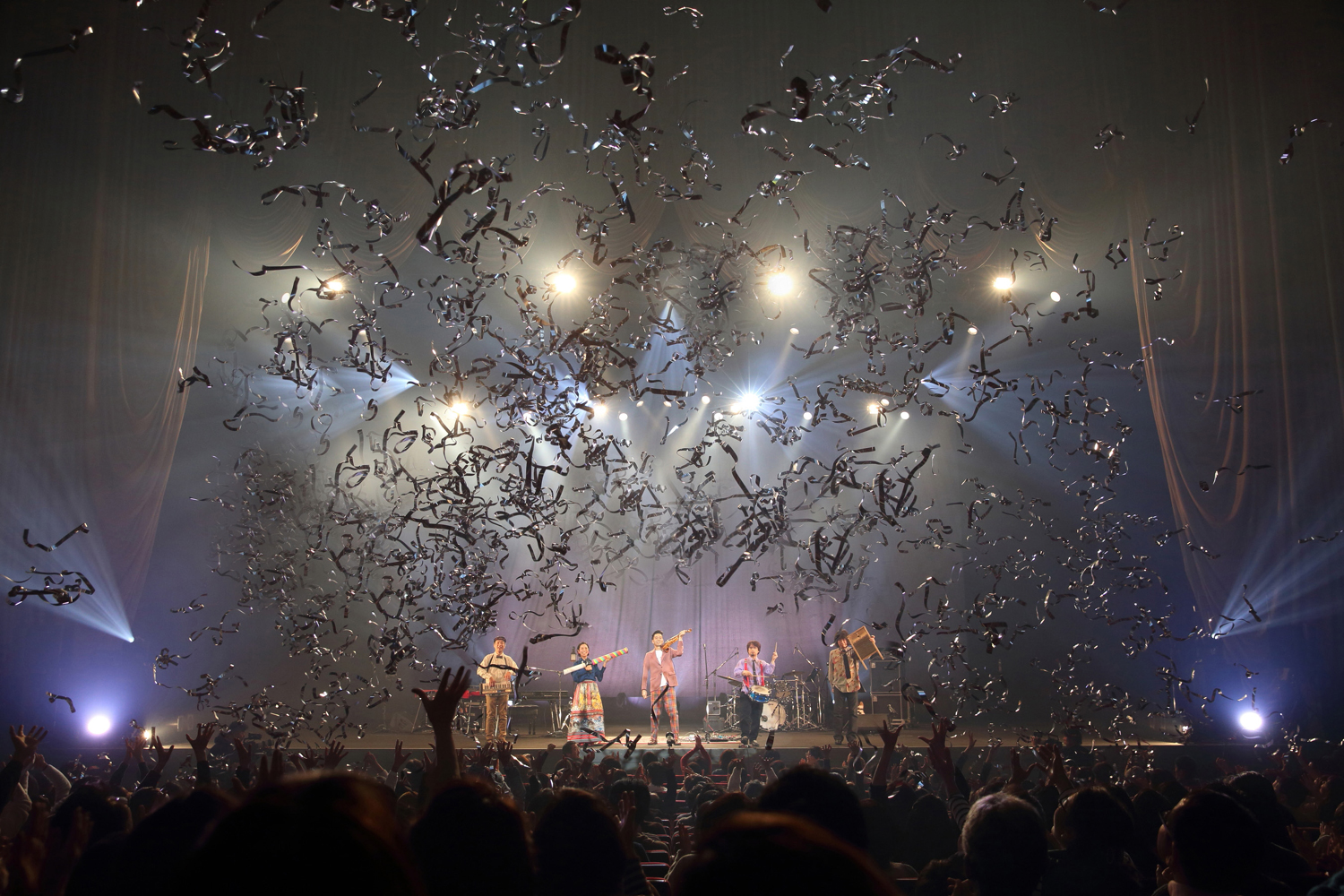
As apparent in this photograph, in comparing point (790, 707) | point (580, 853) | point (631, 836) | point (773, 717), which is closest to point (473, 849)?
point (580, 853)

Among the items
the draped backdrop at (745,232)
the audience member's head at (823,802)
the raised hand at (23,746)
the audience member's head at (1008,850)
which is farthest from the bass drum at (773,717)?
the audience member's head at (823,802)

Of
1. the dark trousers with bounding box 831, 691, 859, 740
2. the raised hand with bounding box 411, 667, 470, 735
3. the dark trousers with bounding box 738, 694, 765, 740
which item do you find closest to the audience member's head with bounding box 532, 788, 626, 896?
the raised hand with bounding box 411, 667, 470, 735

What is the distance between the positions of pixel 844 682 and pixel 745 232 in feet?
21.8

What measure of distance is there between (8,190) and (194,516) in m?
6.49

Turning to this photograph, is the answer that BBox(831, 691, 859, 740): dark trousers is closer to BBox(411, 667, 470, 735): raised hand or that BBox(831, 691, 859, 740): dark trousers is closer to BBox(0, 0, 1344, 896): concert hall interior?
BBox(0, 0, 1344, 896): concert hall interior

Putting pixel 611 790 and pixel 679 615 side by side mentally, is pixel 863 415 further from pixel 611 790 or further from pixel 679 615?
pixel 611 790

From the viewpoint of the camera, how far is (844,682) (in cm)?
1120

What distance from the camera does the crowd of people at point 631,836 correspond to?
0.80m

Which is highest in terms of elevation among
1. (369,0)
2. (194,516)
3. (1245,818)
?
(369,0)

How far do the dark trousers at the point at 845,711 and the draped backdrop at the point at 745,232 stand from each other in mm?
4453

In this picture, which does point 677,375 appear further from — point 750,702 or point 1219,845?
point 1219,845

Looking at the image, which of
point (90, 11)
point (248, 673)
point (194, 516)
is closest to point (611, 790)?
point (90, 11)

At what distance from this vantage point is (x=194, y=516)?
12.1 m

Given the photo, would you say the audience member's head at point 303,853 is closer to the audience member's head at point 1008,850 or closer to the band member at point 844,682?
the audience member's head at point 1008,850
